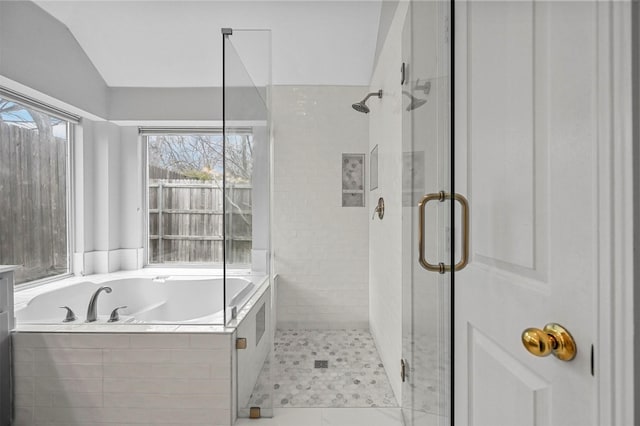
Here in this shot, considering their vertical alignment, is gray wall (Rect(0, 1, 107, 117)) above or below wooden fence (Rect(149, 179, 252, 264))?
above

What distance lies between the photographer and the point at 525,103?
0.64 metres

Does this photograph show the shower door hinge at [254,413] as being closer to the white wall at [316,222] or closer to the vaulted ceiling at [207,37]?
the white wall at [316,222]

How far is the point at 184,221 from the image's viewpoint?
306cm

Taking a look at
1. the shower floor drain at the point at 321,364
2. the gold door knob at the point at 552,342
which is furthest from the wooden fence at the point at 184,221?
the gold door knob at the point at 552,342

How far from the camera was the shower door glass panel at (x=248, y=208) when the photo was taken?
1666 mm

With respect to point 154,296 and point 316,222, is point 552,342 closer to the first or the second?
point 316,222

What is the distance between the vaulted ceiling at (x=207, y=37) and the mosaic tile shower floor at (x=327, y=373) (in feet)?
6.00

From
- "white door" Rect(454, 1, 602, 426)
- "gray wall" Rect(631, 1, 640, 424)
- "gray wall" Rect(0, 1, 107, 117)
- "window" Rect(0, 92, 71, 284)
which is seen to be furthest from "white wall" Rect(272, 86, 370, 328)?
"gray wall" Rect(631, 1, 640, 424)

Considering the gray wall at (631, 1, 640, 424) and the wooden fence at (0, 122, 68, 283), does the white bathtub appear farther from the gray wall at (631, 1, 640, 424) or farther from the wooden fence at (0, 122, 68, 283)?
the gray wall at (631, 1, 640, 424)

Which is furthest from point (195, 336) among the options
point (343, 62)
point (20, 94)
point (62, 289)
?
point (343, 62)

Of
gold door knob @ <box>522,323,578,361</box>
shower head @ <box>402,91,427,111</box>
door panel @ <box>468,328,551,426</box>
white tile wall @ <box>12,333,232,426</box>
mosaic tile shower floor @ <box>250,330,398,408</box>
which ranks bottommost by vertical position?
mosaic tile shower floor @ <box>250,330,398,408</box>

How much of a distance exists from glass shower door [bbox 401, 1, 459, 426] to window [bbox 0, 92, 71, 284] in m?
2.55

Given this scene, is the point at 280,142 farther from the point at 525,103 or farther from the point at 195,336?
the point at 525,103

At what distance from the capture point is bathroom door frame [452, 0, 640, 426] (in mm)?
428
